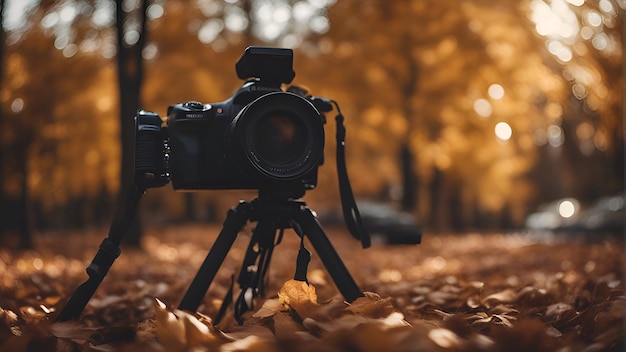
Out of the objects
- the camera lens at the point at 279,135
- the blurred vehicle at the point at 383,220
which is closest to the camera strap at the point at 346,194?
the camera lens at the point at 279,135

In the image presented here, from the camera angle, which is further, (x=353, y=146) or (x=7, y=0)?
(x=353, y=146)

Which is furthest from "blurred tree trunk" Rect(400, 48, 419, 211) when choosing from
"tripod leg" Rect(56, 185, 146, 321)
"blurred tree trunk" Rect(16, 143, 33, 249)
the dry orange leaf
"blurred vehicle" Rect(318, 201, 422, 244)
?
the dry orange leaf

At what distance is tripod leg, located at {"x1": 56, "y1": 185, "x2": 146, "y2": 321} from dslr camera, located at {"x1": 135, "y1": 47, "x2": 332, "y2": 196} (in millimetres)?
105

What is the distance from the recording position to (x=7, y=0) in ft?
23.3

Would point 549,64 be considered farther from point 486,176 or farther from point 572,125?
point 572,125

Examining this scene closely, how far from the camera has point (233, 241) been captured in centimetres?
223

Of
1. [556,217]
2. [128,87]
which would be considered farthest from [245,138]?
[556,217]

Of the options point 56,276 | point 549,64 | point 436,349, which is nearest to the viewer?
point 436,349

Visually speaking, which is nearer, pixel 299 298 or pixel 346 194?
pixel 299 298

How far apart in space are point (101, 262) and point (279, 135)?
0.86m

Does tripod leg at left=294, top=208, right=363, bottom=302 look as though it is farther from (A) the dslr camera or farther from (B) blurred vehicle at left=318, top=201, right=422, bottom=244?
(B) blurred vehicle at left=318, top=201, right=422, bottom=244

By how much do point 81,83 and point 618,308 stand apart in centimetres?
928

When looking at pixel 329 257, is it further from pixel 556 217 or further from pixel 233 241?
pixel 556 217

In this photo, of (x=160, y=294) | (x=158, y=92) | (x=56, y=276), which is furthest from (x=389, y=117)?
(x=160, y=294)
